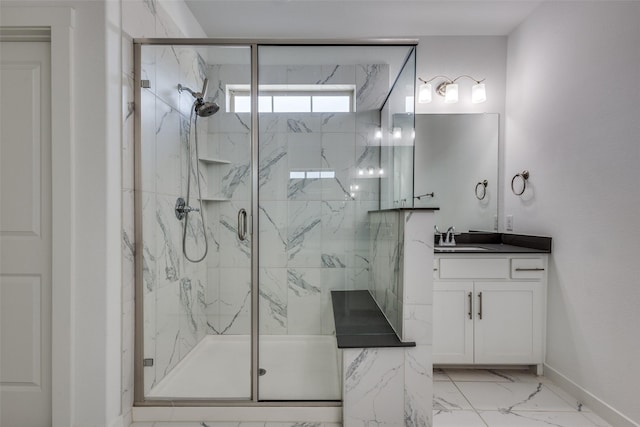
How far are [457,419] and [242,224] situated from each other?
1.70m

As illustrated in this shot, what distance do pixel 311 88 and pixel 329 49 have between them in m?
0.24

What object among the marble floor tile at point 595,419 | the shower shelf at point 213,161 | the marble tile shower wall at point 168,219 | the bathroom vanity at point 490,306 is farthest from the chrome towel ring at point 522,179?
the marble tile shower wall at point 168,219

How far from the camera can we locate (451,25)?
9.00 ft

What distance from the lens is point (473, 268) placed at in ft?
7.73

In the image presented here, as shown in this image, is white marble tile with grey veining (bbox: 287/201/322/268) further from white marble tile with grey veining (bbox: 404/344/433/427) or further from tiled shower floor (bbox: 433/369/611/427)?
tiled shower floor (bbox: 433/369/611/427)

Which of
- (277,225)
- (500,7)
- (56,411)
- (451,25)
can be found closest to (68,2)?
(277,225)

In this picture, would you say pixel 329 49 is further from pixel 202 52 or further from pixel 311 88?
pixel 202 52

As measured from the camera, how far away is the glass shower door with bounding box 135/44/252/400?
190cm

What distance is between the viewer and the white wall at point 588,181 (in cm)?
174

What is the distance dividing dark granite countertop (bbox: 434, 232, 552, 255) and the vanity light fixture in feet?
4.00

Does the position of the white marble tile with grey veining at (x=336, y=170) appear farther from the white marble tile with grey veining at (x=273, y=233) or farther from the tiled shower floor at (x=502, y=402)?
the tiled shower floor at (x=502, y=402)

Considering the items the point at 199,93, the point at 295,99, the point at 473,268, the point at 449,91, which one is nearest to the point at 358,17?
the point at 449,91

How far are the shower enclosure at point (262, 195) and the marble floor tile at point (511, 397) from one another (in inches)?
37.9

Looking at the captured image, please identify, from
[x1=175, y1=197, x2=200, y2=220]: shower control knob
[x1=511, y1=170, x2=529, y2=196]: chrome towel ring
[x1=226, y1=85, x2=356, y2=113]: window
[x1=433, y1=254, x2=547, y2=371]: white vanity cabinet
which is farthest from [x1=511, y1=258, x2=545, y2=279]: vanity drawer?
[x1=175, y1=197, x2=200, y2=220]: shower control knob
